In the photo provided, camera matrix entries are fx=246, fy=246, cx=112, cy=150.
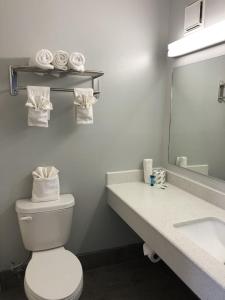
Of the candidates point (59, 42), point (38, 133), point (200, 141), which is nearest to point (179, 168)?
point (200, 141)

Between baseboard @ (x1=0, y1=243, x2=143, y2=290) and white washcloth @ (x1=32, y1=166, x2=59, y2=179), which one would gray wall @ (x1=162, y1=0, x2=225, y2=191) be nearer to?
baseboard @ (x1=0, y1=243, x2=143, y2=290)

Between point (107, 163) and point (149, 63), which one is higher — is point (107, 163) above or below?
below

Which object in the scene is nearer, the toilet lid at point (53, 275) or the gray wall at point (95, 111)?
the toilet lid at point (53, 275)

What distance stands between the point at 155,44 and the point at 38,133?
1238 millimetres

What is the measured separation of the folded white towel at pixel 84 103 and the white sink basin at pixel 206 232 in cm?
96

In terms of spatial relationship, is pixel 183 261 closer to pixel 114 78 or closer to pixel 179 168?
pixel 179 168

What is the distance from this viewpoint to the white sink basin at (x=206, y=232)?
142 cm

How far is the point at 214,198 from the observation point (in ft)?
5.55

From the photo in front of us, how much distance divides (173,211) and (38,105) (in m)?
1.14

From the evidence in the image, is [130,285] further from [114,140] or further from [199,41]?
[199,41]

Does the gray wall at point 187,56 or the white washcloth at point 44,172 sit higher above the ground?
the gray wall at point 187,56

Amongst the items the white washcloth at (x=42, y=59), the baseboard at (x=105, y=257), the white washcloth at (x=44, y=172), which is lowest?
the baseboard at (x=105, y=257)

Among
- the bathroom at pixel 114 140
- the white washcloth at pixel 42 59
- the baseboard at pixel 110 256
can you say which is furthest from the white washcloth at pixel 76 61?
the baseboard at pixel 110 256

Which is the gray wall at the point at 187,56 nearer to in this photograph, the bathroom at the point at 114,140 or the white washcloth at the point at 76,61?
the bathroom at the point at 114,140
